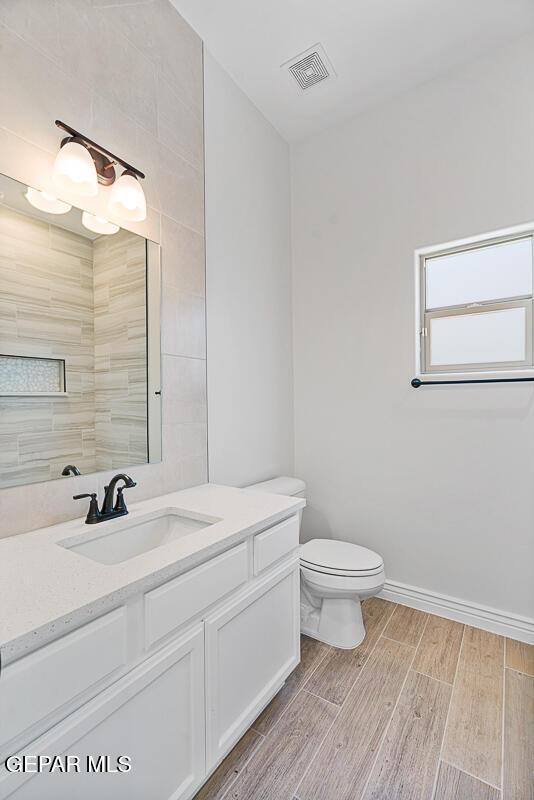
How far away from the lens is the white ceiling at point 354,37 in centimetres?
167

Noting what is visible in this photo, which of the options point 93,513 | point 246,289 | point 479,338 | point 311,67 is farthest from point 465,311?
point 93,513

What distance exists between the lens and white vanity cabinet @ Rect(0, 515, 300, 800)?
0.68m

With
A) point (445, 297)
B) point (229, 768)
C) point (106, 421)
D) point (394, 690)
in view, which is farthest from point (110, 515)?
point (445, 297)

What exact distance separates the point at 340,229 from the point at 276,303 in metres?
0.61

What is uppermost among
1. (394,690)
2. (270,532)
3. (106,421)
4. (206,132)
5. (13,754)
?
(206,132)

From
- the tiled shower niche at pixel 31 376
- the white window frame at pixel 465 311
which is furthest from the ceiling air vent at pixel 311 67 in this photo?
the tiled shower niche at pixel 31 376

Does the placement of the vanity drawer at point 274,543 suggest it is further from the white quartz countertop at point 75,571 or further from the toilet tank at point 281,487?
the toilet tank at point 281,487

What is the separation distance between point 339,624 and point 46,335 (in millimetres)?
1764

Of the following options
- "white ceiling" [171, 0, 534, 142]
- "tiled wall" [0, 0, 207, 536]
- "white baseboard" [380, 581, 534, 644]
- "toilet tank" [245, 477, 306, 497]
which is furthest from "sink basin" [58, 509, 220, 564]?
"white ceiling" [171, 0, 534, 142]

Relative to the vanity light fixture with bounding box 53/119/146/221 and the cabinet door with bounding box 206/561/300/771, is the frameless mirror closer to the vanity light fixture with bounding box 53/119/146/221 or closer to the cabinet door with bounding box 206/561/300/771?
the vanity light fixture with bounding box 53/119/146/221

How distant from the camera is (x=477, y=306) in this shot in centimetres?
199

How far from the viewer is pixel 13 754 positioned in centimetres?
64

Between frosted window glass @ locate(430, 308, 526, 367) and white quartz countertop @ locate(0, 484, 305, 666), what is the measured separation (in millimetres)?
1340

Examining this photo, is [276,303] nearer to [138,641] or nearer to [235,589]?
[235,589]
